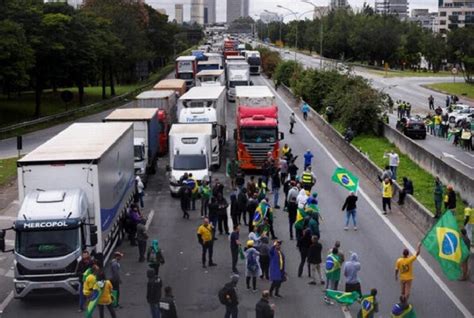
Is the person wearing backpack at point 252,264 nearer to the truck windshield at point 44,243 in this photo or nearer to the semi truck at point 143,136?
the truck windshield at point 44,243

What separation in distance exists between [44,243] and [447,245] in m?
9.81

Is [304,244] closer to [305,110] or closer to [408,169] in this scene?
[408,169]

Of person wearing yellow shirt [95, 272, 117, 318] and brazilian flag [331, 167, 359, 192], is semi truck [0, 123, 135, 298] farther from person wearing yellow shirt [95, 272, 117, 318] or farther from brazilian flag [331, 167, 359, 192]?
brazilian flag [331, 167, 359, 192]

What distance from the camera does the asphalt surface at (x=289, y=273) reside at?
61.2 feet

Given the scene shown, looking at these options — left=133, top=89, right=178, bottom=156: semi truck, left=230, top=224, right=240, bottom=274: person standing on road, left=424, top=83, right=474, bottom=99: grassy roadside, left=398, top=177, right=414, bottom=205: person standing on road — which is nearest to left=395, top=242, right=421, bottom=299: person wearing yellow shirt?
left=230, top=224, right=240, bottom=274: person standing on road

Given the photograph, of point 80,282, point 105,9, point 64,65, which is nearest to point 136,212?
point 80,282

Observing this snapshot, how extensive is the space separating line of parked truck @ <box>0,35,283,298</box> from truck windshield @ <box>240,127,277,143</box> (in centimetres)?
5

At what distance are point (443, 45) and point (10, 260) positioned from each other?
110149mm

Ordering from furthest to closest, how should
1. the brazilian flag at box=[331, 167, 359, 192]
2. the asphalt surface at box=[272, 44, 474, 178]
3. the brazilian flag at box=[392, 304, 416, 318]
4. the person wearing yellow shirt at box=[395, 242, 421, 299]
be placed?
the asphalt surface at box=[272, 44, 474, 178], the brazilian flag at box=[331, 167, 359, 192], the person wearing yellow shirt at box=[395, 242, 421, 299], the brazilian flag at box=[392, 304, 416, 318]

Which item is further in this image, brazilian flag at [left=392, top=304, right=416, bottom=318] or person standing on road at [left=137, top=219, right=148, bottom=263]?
person standing on road at [left=137, top=219, right=148, bottom=263]

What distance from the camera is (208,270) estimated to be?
22.0 meters

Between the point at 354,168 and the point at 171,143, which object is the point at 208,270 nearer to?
the point at 171,143

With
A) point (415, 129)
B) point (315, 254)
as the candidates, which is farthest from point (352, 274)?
point (415, 129)

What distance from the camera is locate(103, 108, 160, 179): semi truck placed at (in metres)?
34.4
